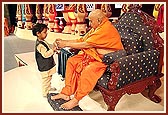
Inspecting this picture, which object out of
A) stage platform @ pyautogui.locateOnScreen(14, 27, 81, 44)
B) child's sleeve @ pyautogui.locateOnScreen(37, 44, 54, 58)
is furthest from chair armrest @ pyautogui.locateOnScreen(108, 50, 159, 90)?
stage platform @ pyautogui.locateOnScreen(14, 27, 81, 44)

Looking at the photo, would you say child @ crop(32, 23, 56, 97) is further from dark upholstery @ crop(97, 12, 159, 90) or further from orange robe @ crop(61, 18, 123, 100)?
dark upholstery @ crop(97, 12, 159, 90)

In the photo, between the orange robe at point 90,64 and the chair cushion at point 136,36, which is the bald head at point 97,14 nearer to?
the orange robe at point 90,64

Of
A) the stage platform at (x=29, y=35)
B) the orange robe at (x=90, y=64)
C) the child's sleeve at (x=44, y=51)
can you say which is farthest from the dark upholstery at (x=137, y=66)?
the stage platform at (x=29, y=35)

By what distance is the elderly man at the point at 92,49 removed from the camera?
181 centimetres

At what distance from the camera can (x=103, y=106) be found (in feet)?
6.72

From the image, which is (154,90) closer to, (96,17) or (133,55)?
(133,55)

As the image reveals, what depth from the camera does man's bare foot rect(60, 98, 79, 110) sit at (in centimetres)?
188

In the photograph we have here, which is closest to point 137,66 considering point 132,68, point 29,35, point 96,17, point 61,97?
point 132,68

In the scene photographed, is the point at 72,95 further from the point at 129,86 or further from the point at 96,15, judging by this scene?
the point at 96,15

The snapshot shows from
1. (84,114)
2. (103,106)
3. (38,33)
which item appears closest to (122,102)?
(103,106)

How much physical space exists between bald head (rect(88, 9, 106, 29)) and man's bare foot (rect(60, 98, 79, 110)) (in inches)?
20.6

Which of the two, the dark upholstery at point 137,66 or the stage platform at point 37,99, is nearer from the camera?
the dark upholstery at point 137,66

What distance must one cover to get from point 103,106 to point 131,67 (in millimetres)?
410

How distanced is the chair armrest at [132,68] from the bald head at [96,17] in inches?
11.2
